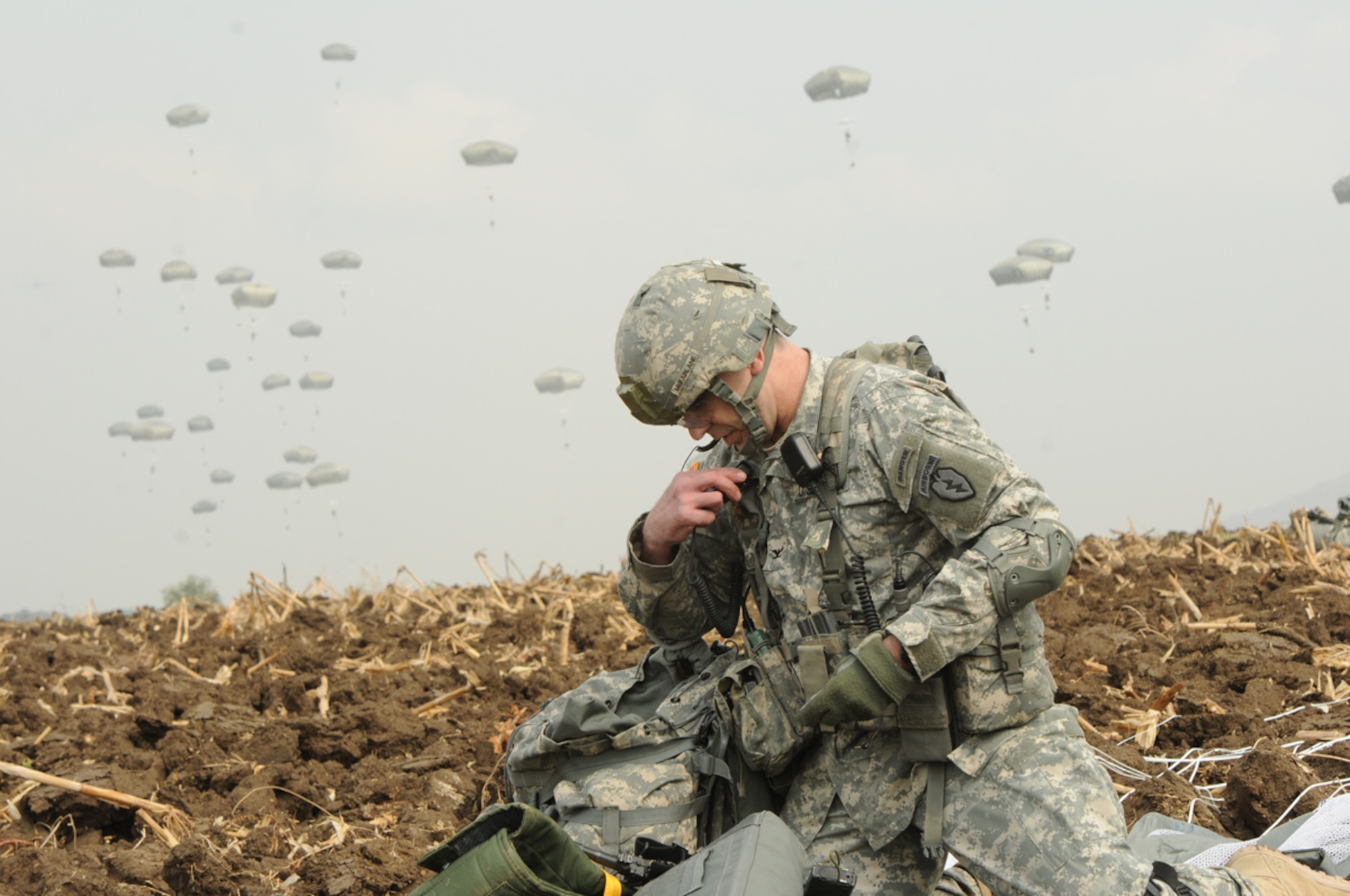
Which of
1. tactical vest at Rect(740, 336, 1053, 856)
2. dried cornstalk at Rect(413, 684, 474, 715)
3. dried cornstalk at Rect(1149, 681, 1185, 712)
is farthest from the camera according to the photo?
dried cornstalk at Rect(413, 684, 474, 715)

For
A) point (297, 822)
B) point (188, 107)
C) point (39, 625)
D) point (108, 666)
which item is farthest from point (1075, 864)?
point (188, 107)

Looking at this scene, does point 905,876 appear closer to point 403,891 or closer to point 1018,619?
point 1018,619

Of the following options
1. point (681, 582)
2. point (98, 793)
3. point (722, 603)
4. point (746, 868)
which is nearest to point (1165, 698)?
point (722, 603)

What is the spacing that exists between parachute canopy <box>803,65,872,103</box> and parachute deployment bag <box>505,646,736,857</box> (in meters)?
27.5

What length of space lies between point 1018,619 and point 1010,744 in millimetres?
363

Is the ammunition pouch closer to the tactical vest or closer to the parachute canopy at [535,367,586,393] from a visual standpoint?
the tactical vest

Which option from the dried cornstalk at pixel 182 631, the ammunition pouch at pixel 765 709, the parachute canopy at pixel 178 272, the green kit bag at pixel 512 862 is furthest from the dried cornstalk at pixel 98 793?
the parachute canopy at pixel 178 272

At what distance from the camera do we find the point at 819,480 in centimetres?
369

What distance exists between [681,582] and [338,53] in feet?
111

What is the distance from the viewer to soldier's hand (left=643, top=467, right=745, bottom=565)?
12.2 ft

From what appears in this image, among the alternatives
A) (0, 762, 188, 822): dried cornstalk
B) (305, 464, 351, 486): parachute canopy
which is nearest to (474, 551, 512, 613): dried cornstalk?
(0, 762, 188, 822): dried cornstalk

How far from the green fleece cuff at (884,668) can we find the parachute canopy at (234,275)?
3453 cm

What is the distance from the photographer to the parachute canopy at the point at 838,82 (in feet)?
97.6

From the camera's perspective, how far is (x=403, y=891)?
3973 mm
